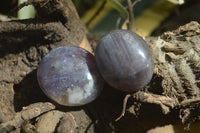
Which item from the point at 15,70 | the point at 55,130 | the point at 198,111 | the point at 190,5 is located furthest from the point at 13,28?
the point at 190,5

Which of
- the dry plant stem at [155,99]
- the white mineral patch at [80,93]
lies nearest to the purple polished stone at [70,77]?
the white mineral patch at [80,93]

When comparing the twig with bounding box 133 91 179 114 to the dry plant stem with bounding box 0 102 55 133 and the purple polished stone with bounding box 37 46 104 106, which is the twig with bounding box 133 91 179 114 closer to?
the purple polished stone with bounding box 37 46 104 106

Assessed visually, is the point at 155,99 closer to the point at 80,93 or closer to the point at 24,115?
the point at 80,93

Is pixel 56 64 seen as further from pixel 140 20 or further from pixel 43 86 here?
pixel 140 20

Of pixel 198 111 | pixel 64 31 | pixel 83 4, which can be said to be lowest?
pixel 198 111

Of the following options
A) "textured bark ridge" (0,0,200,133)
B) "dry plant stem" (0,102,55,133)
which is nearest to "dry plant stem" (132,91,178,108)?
"textured bark ridge" (0,0,200,133)

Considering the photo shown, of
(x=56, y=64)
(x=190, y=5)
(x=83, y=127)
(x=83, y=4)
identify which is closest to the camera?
(x=56, y=64)

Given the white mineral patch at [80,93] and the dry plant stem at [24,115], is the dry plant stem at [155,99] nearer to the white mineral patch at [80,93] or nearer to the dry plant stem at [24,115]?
the white mineral patch at [80,93]
